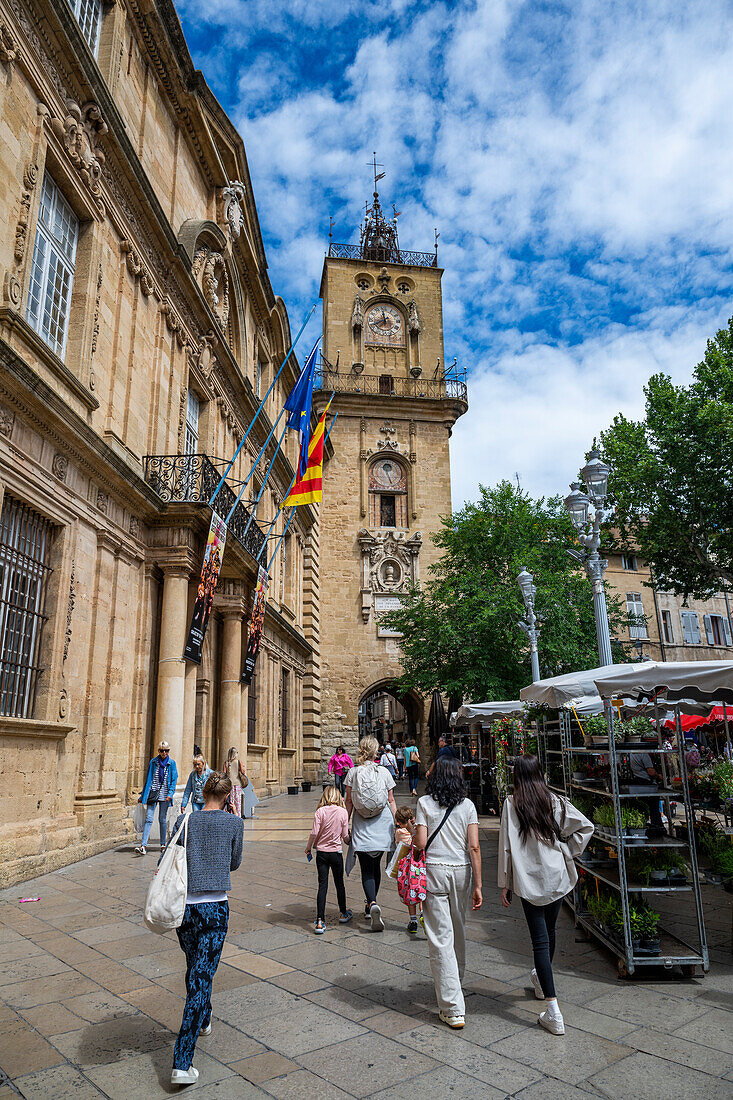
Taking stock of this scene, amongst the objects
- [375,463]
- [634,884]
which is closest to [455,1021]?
[634,884]

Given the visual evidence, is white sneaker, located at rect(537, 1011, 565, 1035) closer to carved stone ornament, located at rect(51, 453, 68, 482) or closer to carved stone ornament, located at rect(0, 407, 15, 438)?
carved stone ornament, located at rect(0, 407, 15, 438)

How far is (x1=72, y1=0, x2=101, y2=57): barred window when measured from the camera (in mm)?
12406

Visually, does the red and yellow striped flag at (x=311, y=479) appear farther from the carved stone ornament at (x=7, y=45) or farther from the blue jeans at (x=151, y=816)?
the carved stone ornament at (x=7, y=45)

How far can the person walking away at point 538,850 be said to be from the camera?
4.79 meters

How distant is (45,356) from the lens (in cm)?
1000

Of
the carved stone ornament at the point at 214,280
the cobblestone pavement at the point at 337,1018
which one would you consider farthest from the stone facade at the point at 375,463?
the cobblestone pavement at the point at 337,1018

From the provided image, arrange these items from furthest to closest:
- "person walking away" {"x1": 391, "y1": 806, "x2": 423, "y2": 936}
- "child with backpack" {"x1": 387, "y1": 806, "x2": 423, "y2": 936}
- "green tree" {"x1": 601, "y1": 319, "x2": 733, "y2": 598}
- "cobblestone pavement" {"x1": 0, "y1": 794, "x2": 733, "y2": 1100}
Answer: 1. "green tree" {"x1": 601, "y1": 319, "x2": 733, "y2": 598}
2. "person walking away" {"x1": 391, "y1": 806, "x2": 423, "y2": 936}
3. "child with backpack" {"x1": 387, "y1": 806, "x2": 423, "y2": 936}
4. "cobblestone pavement" {"x1": 0, "y1": 794, "x2": 733, "y2": 1100}

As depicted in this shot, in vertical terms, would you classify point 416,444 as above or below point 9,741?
above

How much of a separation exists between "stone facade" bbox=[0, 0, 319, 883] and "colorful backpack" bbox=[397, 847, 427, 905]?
5508 mm

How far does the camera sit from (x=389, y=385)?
116ft

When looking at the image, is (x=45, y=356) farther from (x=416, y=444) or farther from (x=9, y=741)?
(x=416, y=444)

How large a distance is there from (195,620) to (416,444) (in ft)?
72.5

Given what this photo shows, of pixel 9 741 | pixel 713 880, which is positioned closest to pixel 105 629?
pixel 9 741

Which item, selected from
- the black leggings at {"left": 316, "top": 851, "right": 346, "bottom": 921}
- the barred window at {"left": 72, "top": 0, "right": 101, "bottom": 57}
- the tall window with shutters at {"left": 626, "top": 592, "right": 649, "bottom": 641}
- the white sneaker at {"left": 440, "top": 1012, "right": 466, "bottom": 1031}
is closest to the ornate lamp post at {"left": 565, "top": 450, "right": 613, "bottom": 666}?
the black leggings at {"left": 316, "top": 851, "right": 346, "bottom": 921}
